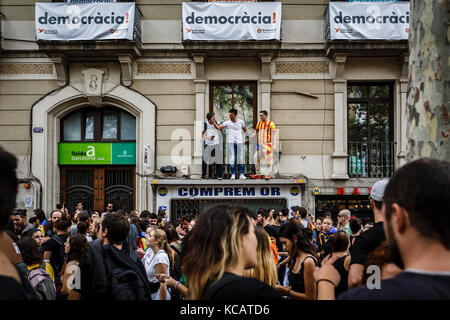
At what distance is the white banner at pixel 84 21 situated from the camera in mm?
13242

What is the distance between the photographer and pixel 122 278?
3.38 m

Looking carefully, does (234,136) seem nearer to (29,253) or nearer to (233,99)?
(233,99)

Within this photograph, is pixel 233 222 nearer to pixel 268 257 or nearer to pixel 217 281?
pixel 217 281

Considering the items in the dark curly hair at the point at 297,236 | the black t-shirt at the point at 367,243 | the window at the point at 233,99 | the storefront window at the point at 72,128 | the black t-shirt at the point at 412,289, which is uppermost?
the window at the point at 233,99

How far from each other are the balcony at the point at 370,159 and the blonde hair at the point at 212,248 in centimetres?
1237

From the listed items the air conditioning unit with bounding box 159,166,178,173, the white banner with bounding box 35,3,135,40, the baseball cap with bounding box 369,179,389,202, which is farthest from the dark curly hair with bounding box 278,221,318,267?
the white banner with bounding box 35,3,135,40

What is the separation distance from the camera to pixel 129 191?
1449 centimetres

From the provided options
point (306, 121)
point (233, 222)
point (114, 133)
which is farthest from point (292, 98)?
point (233, 222)

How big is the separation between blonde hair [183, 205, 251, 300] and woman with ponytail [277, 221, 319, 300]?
203cm

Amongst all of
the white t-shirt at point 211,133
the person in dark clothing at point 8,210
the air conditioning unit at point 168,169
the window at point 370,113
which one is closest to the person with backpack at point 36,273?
the person in dark clothing at point 8,210

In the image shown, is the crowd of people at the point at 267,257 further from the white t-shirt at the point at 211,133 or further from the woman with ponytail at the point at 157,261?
the white t-shirt at the point at 211,133

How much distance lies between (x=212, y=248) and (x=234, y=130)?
10675 millimetres
